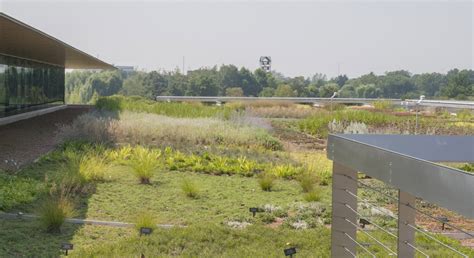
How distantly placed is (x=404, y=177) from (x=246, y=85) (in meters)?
61.7

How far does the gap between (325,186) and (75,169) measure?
392cm

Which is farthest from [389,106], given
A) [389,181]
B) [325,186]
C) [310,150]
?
[389,181]

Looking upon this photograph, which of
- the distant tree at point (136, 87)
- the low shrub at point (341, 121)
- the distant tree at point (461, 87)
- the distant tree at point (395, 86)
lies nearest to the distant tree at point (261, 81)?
the distant tree at point (136, 87)

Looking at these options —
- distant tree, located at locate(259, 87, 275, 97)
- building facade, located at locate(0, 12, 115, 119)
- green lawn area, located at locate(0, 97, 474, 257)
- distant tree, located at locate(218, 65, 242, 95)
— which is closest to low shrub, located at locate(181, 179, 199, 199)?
green lawn area, located at locate(0, 97, 474, 257)

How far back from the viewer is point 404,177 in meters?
1.79

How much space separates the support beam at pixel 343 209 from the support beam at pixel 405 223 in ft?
1.54

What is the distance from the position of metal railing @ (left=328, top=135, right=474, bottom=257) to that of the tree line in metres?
48.7

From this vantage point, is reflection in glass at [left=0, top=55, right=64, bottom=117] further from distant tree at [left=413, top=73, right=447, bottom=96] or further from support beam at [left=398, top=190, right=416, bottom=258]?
distant tree at [left=413, top=73, right=447, bottom=96]

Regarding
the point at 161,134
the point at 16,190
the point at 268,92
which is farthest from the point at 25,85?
the point at 268,92

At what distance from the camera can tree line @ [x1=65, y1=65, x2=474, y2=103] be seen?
187ft

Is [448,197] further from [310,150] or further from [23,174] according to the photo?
[310,150]

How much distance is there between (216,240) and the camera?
5.76 meters

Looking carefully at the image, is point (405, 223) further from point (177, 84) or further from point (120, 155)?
point (177, 84)

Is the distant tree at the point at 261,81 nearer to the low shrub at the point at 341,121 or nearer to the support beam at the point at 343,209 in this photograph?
the low shrub at the point at 341,121
